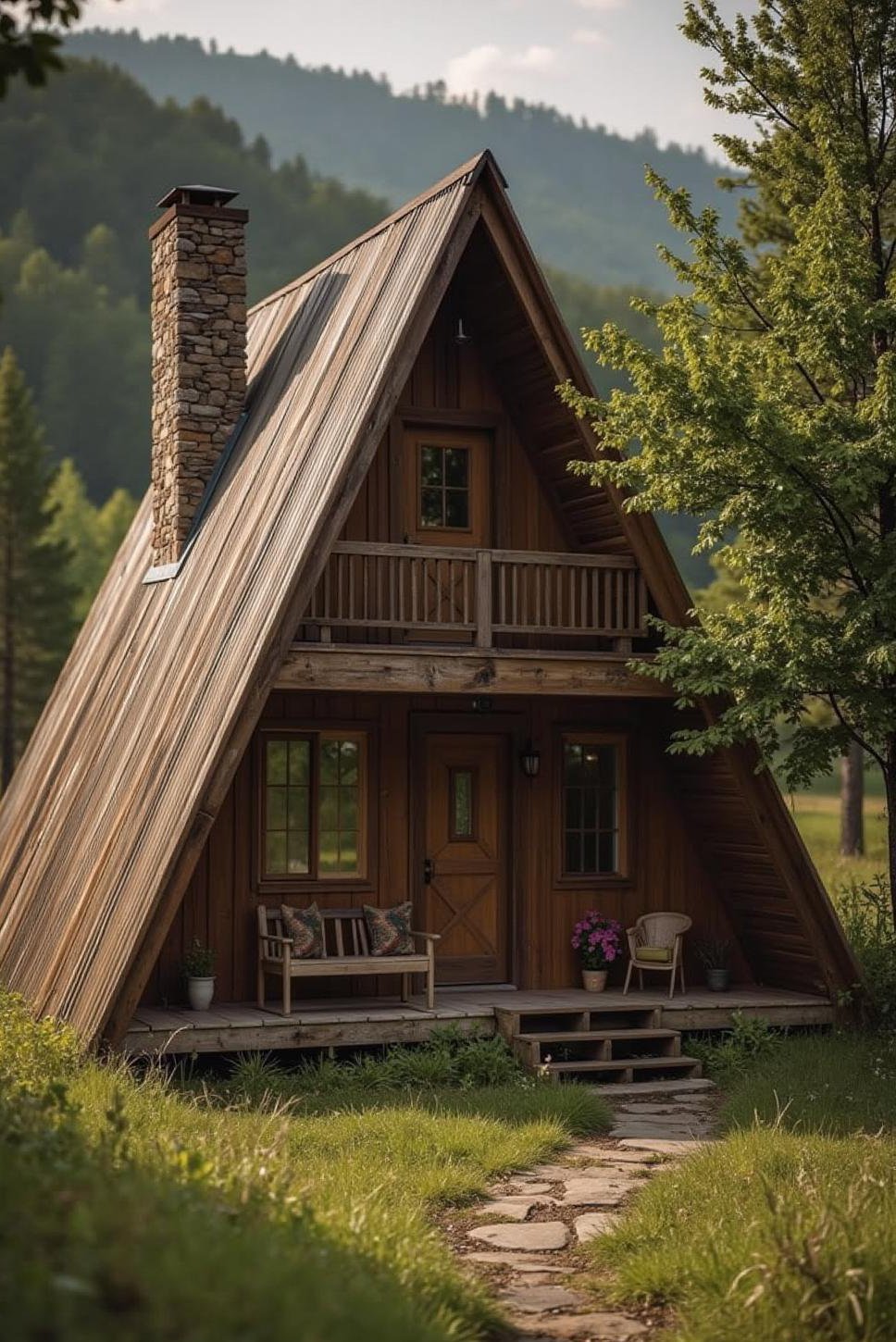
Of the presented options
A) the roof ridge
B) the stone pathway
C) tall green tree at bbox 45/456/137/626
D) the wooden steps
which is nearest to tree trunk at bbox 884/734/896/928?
the wooden steps

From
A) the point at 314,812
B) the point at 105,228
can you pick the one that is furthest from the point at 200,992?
the point at 105,228

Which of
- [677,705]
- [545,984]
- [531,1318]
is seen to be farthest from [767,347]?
[531,1318]

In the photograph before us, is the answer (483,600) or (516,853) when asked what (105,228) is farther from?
(483,600)

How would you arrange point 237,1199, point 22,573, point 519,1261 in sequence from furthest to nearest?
point 22,573
point 519,1261
point 237,1199

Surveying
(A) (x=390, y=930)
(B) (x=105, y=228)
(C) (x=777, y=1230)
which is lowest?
(C) (x=777, y=1230)

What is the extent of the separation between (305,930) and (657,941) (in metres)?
3.22

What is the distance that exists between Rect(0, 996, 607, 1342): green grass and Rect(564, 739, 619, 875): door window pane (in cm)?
369

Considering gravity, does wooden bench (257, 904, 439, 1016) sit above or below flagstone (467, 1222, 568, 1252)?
above

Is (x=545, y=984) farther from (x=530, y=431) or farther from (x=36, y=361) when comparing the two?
(x=36, y=361)

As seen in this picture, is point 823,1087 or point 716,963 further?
point 716,963

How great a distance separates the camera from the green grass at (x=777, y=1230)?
656cm

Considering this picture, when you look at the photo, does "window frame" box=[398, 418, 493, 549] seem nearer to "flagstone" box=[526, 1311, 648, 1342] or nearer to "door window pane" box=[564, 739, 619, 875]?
"door window pane" box=[564, 739, 619, 875]

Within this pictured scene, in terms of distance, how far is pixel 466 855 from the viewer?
49.1ft

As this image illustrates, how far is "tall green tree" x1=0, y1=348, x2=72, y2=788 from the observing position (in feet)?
123
